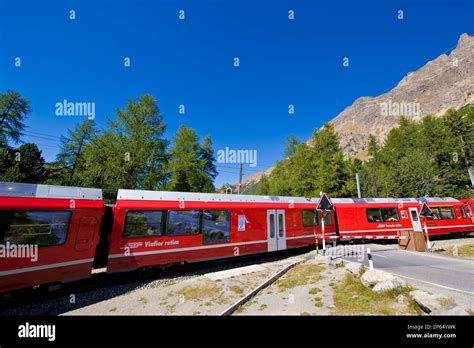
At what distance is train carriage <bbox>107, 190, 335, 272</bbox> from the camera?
793cm

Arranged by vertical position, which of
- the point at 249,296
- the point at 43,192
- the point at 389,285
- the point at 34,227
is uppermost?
the point at 43,192

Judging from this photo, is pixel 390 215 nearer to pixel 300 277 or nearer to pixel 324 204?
pixel 324 204

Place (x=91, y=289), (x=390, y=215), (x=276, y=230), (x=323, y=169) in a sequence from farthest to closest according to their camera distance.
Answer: (x=323, y=169)
(x=390, y=215)
(x=276, y=230)
(x=91, y=289)

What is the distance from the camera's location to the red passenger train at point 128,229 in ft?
19.4

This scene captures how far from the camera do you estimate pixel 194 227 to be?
938 cm

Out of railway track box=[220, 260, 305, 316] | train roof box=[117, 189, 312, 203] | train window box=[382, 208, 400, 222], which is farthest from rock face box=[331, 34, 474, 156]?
railway track box=[220, 260, 305, 316]

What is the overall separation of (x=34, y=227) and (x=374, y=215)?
1875 cm

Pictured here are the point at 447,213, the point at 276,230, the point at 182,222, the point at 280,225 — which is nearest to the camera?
the point at 182,222

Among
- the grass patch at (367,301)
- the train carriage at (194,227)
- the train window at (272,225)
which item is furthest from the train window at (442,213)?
the grass patch at (367,301)

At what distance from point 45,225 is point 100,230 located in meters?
1.76

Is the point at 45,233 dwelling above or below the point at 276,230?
above

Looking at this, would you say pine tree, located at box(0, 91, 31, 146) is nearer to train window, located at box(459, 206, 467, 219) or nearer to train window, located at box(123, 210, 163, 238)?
train window, located at box(123, 210, 163, 238)

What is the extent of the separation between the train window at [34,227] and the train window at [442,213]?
2342 cm

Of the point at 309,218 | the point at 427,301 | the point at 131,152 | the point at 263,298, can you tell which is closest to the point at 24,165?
the point at 131,152
